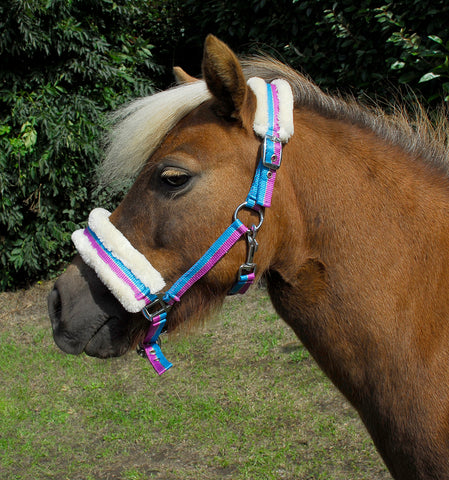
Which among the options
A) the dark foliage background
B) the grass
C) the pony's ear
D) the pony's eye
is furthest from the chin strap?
the dark foliage background

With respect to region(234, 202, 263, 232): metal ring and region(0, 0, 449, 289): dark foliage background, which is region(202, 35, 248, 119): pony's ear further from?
region(0, 0, 449, 289): dark foliage background

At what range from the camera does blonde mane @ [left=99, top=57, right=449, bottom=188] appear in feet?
5.74

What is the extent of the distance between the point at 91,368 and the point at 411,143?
4.02m

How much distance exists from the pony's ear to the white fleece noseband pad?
587 millimetres

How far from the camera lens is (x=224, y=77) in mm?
1567

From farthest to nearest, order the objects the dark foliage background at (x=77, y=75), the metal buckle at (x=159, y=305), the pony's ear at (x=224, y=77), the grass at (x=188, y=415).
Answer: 1. the dark foliage background at (x=77, y=75)
2. the grass at (x=188, y=415)
3. the metal buckle at (x=159, y=305)
4. the pony's ear at (x=224, y=77)

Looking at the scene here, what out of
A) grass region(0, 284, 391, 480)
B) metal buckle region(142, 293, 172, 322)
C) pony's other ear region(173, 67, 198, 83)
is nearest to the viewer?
metal buckle region(142, 293, 172, 322)

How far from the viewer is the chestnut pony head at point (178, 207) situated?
162 cm

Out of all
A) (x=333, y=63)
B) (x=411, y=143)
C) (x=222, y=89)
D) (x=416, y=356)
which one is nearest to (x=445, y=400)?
(x=416, y=356)

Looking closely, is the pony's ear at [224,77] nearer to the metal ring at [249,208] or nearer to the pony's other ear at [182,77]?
the metal ring at [249,208]

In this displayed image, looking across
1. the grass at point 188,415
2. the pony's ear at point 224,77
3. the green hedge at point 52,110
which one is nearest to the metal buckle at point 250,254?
the pony's ear at point 224,77

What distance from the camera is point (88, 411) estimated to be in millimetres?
4133

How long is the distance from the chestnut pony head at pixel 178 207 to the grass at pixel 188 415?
1.08 meters

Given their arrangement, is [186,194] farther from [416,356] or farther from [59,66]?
[59,66]
